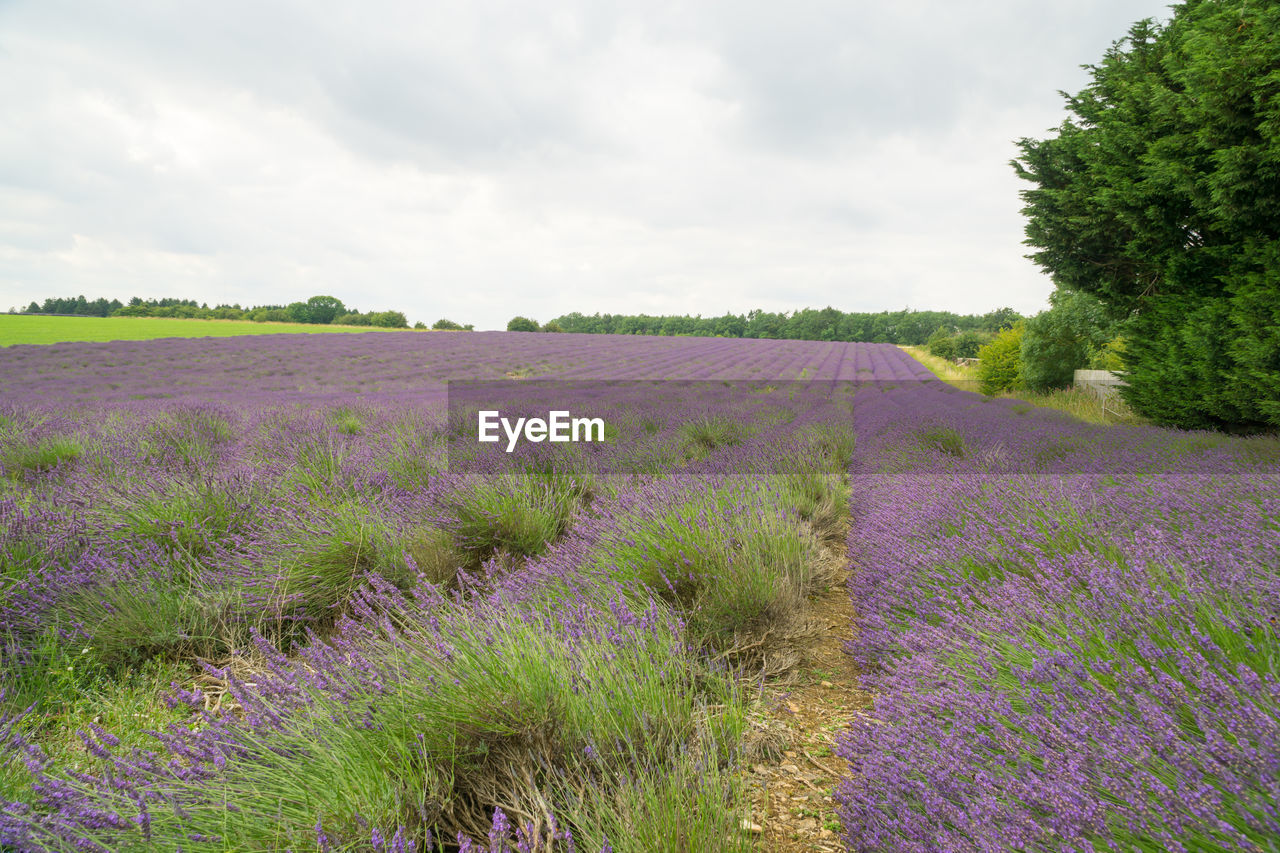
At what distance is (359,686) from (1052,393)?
64.9 feet

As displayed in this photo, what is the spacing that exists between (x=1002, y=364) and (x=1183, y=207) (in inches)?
579

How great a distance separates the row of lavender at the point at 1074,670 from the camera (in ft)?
2.88

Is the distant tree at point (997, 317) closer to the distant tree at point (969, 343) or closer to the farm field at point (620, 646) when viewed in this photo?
the distant tree at point (969, 343)

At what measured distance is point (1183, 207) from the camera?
7090 millimetres

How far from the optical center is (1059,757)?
3.32 feet

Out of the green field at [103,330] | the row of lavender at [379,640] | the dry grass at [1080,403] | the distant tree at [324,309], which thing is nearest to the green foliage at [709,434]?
the row of lavender at [379,640]

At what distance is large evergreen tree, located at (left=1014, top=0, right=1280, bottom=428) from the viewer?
18.7ft

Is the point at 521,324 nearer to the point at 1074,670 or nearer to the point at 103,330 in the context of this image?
the point at 103,330

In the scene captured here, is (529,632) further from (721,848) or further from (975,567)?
(975,567)

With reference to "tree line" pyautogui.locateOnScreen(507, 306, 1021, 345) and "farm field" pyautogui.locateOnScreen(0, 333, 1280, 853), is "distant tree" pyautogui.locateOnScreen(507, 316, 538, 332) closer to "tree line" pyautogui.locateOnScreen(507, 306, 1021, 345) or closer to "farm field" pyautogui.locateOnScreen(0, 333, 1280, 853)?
"tree line" pyautogui.locateOnScreen(507, 306, 1021, 345)

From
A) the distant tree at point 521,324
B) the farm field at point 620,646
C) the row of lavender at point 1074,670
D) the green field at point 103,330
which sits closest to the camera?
the row of lavender at point 1074,670

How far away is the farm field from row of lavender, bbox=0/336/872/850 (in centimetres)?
2

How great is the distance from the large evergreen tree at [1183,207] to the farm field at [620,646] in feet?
10.7

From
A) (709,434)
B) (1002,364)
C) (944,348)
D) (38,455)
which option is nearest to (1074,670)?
(709,434)
